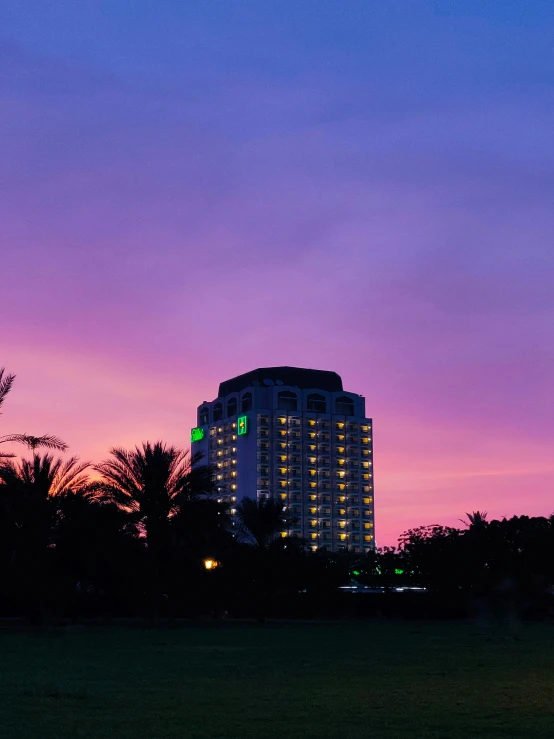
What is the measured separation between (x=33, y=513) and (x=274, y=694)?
36.9 m

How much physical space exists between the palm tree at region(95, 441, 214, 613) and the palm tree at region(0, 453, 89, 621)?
86.0 inches

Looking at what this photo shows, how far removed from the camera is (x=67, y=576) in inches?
2165

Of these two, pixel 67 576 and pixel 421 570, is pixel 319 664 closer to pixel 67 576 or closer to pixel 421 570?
pixel 67 576

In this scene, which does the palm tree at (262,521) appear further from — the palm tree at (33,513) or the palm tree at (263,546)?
the palm tree at (33,513)

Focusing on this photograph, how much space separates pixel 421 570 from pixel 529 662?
6387cm

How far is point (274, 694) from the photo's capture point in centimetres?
1622

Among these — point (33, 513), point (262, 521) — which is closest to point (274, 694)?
point (33, 513)

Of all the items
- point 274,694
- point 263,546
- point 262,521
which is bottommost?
point 274,694

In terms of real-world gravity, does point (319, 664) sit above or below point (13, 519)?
below

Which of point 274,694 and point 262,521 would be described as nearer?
point 274,694

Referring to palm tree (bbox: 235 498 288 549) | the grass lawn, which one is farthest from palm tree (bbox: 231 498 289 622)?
the grass lawn

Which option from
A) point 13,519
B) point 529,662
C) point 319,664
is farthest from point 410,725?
point 13,519

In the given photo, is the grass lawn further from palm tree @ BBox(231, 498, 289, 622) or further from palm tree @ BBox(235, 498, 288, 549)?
palm tree @ BBox(235, 498, 288, 549)

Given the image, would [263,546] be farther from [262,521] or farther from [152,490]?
[152,490]
